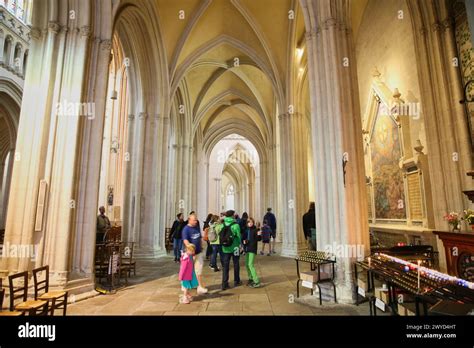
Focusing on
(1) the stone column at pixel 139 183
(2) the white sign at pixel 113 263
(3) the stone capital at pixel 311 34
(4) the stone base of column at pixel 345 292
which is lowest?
(4) the stone base of column at pixel 345 292

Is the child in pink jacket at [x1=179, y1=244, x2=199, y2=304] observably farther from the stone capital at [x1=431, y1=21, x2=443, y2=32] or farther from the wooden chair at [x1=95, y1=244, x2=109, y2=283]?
the stone capital at [x1=431, y1=21, x2=443, y2=32]

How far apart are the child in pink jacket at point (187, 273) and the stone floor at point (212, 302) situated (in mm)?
181

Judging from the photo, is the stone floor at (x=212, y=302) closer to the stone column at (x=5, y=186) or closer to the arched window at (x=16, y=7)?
the arched window at (x=16, y=7)

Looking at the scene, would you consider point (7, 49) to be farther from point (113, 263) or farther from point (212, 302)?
point (212, 302)

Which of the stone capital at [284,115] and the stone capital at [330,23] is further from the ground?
the stone capital at [284,115]

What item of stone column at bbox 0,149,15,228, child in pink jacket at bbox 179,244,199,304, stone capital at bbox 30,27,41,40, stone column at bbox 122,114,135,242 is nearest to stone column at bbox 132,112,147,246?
stone column at bbox 122,114,135,242

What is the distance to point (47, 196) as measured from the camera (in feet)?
17.9

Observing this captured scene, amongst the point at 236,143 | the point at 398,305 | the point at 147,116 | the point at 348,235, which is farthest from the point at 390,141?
the point at 236,143

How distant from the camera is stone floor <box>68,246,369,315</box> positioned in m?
4.38

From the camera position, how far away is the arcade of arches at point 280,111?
552 cm

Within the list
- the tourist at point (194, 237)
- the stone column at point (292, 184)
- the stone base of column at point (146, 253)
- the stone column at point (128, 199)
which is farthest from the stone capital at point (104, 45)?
the stone column at point (292, 184)

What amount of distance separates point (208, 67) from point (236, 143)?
47.7 ft

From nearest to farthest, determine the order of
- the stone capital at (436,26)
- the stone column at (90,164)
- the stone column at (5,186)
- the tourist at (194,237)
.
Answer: the tourist at (194,237) < the stone column at (90,164) < the stone capital at (436,26) < the stone column at (5,186)

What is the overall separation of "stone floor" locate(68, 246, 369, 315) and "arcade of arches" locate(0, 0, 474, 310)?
0.67m
